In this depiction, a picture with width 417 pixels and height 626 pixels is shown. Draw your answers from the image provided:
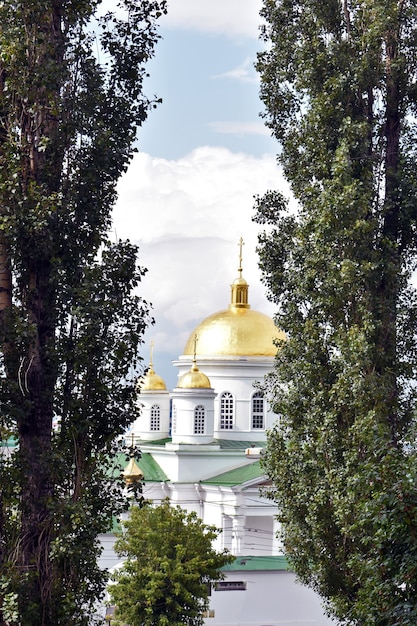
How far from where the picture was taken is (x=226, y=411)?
46812mm

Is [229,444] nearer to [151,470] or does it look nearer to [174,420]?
[174,420]

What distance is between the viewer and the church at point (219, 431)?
4119 cm

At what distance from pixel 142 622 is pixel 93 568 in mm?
15565

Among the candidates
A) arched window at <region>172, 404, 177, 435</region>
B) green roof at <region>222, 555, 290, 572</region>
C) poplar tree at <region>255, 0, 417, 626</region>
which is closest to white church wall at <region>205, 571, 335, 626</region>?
green roof at <region>222, 555, 290, 572</region>

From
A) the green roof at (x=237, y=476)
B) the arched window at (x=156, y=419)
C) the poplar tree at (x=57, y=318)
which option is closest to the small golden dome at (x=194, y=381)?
the green roof at (x=237, y=476)

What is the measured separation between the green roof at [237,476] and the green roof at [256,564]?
986 centimetres

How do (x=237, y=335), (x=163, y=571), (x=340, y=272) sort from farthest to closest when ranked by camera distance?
(x=237, y=335) → (x=163, y=571) → (x=340, y=272)

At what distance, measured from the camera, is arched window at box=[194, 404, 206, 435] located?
4338 centimetres

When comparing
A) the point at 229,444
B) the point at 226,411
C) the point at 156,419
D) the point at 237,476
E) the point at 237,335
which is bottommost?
the point at 237,476

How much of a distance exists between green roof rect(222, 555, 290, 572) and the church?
513 cm

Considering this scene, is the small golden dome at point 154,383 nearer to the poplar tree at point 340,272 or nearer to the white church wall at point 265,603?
the white church wall at point 265,603

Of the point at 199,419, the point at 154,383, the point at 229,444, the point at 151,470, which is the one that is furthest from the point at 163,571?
the point at 154,383

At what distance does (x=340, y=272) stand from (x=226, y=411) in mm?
34612

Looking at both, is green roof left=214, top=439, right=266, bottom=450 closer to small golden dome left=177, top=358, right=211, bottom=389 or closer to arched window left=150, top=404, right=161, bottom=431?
small golden dome left=177, top=358, right=211, bottom=389
